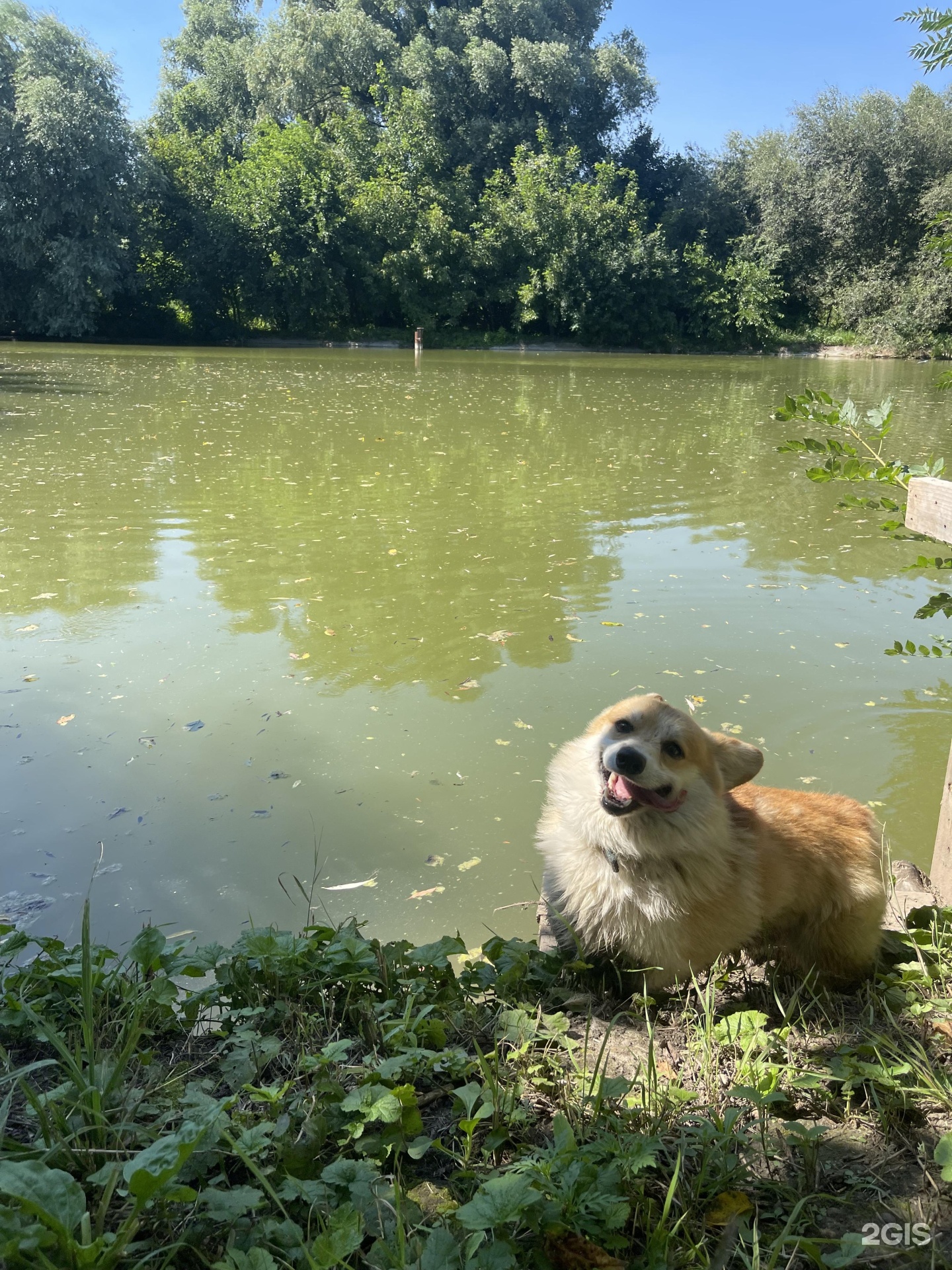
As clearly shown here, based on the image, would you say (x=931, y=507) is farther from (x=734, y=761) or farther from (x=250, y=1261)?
(x=250, y=1261)

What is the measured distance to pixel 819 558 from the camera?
24.4 ft

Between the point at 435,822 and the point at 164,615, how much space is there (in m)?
2.98

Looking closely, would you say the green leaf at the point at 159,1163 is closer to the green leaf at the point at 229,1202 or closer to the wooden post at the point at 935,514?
the green leaf at the point at 229,1202

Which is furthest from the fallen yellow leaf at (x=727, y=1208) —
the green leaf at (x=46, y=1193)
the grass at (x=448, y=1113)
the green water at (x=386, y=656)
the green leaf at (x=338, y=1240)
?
the green water at (x=386, y=656)

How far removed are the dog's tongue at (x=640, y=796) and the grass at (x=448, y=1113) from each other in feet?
1.64

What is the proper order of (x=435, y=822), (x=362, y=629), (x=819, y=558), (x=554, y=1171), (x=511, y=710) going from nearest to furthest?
(x=554, y=1171) < (x=435, y=822) < (x=511, y=710) < (x=362, y=629) < (x=819, y=558)

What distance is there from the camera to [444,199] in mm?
35969

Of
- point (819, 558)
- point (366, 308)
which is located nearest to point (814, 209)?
point (366, 308)

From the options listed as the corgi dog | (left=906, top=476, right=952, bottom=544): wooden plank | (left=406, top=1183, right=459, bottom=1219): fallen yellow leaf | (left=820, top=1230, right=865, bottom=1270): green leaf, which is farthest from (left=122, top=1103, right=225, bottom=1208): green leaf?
(left=906, top=476, right=952, bottom=544): wooden plank

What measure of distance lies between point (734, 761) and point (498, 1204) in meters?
1.49

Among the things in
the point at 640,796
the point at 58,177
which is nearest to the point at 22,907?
the point at 640,796

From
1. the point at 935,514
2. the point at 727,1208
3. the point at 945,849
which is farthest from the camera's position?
the point at 945,849

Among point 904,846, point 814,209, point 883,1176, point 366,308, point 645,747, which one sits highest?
point 814,209

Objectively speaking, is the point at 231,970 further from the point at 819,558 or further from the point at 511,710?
the point at 819,558
